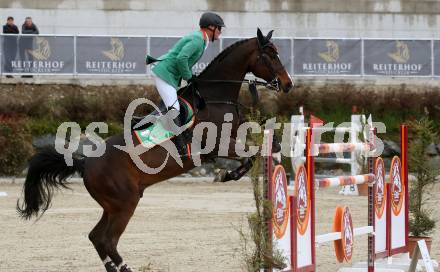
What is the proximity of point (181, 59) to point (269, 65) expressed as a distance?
3.31ft

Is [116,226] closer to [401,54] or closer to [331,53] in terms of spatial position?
[331,53]

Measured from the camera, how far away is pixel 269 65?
397 inches

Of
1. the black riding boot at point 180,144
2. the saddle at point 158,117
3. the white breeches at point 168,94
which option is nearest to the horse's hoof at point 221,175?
the black riding boot at point 180,144

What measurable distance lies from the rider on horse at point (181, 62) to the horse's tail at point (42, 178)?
3.82ft

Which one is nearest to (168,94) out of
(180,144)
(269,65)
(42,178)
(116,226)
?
(180,144)

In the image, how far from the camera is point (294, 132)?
57.9 ft

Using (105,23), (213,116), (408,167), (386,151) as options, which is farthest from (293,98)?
(213,116)

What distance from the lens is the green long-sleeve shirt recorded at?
9562 mm

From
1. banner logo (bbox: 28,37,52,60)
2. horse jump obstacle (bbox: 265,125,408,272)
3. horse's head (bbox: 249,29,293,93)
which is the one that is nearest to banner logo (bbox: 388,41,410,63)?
banner logo (bbox: 28,37,52,60)

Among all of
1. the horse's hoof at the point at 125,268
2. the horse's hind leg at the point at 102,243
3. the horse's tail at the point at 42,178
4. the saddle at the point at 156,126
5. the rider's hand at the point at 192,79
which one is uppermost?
the rider's hand at the point at 192,79

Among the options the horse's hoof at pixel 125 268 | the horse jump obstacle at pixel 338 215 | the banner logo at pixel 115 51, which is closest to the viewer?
the horse jump obstacle at pixel 338 215

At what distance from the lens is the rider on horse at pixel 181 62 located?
9602 millimetres

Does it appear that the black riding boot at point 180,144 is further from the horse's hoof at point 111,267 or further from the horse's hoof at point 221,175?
the horse's hoof at point 111,267

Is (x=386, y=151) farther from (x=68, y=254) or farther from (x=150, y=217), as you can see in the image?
(x=68, y=254)
